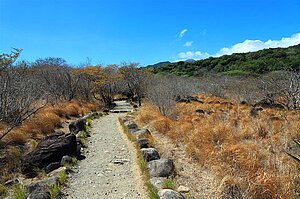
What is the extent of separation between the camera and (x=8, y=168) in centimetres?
713

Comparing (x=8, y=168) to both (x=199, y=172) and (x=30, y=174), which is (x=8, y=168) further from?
(x=199, y=172)

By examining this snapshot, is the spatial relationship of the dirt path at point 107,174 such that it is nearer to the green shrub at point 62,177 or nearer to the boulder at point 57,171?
the green shrub at point 62,177

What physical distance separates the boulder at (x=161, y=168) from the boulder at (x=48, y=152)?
9.18 feet

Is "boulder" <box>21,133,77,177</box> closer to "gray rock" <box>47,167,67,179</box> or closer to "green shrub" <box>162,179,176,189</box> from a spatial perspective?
"gray rock" <box>47,167,67,179</box>

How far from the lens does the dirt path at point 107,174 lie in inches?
216

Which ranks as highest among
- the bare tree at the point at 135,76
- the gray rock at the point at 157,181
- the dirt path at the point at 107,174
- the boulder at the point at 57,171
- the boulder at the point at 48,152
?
the bare tree at the point at 135,76

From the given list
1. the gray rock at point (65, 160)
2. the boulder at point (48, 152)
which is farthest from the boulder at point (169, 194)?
the boulder at point (48, 152)

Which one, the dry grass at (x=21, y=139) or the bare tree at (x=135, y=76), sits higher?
the bare tree at (x=135, y=76)

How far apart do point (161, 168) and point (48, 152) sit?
3.35m

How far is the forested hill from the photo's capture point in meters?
41.5

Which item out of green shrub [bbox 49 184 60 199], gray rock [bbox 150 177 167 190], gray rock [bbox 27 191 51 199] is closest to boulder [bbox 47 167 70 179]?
green shrub [bbox 49 184 60 199]

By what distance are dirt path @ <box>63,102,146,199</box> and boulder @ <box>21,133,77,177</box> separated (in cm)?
60

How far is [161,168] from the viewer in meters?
5.98

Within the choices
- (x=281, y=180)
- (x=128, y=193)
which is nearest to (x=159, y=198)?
(x=128, y=193)
